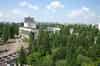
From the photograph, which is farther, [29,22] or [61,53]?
[29,22]

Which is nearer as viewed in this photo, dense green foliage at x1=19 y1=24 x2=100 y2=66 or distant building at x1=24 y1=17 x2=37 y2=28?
dense green foliage at x1=19 y1=24 x2=100 y2=66

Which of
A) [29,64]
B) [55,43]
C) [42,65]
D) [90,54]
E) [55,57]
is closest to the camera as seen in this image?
[42,65]

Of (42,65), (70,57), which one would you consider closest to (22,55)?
(42,65)

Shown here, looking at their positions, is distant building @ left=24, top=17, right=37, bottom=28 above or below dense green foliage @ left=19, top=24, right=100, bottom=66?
above

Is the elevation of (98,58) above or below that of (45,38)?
below

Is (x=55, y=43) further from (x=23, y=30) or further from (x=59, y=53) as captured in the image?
(x=23, y=30)

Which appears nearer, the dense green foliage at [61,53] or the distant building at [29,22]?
the dense green foliage at [61,53]

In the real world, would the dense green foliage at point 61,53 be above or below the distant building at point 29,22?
below

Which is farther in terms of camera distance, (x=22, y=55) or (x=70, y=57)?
(x=22, y=55)

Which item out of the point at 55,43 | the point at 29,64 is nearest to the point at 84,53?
the point at 55,43

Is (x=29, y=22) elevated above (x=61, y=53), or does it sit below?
above

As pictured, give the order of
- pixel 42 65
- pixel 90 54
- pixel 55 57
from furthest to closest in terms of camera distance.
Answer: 1. pixel 90 54
2. pixel 55 57
3. pixel 42 65
